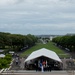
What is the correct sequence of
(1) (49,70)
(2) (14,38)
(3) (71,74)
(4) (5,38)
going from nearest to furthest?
1. (3) (71,74)
2. (1) (49,70)
3. (4) (5,38)
4. (2) (14,38)

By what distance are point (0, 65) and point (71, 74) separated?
12844mm

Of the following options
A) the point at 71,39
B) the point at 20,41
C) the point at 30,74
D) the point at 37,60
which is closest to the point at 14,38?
the point at 20,41

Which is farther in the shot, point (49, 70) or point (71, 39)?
point (71, 39)

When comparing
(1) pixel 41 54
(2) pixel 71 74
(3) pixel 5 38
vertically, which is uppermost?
(3) pixel 5 38

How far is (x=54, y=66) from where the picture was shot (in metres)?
47.7

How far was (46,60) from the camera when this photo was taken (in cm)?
4828

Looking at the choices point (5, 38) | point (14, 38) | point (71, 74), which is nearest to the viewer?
point (71, 74)

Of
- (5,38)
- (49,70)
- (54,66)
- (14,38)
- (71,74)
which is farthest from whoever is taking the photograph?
(14,38)

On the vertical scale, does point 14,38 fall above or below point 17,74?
above

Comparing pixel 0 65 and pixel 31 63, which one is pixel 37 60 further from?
pixel 0 65

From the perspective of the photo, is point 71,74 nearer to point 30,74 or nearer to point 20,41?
point 30,74

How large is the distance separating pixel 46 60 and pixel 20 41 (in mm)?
74084

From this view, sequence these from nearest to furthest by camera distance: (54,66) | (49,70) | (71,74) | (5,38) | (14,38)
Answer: (71,74) < (49,70) < (54,66) < (5,38) < (14,38)

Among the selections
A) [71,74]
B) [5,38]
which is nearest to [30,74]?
[71,74]
